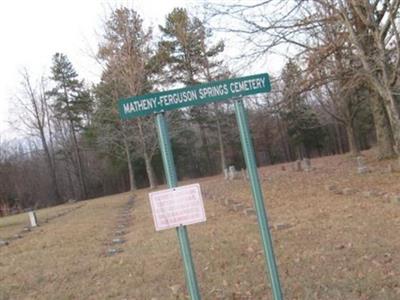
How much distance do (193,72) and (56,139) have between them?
50.5 ft

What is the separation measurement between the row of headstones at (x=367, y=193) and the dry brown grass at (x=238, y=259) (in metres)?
0.14

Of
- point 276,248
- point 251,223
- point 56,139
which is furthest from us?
point 56,139

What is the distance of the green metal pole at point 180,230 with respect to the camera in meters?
3.40

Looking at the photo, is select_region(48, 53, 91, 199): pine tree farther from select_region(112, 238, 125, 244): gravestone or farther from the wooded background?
select_region(112, 238, 125, 244): gravestone

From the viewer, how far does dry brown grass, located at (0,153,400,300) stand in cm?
469

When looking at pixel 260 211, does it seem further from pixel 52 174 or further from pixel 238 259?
pixel 52 174

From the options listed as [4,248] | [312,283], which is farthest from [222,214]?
[312,283]

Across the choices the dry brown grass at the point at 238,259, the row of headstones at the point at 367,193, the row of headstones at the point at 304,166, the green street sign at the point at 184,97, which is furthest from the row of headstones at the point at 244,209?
the row of headstones at the point at 304,166

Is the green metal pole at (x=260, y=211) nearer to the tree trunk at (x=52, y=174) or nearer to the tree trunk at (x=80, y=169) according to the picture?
the tree trunk at (x=80, y=169)

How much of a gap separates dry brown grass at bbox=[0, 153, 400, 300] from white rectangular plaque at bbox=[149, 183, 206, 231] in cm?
152

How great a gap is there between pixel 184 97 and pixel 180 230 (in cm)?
93

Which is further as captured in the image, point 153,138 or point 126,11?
point 153,138

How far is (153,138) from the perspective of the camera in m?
29.4

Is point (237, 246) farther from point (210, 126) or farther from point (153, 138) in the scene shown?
point (210, 126)
